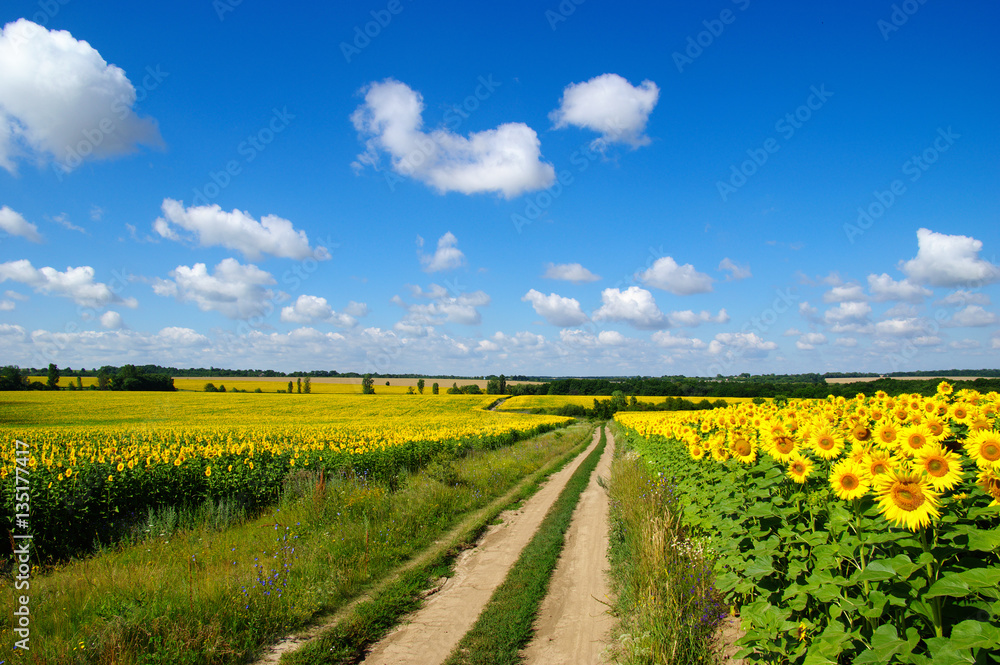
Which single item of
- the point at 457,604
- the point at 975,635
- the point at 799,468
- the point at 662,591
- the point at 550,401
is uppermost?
the point at 799,468

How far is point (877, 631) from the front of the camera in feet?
7.84

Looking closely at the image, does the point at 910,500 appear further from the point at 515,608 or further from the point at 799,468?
the point at 515,608

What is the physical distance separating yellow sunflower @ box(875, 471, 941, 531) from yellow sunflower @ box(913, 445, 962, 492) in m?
0.05

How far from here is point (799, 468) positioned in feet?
12.2

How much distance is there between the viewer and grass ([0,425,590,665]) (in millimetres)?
4734

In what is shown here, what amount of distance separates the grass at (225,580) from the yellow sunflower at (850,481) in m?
5.79

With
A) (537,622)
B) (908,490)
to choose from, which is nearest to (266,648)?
(537,622)

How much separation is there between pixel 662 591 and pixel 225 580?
5.38 meters

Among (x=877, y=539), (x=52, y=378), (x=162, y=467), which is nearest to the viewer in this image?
(x=877, y=539)

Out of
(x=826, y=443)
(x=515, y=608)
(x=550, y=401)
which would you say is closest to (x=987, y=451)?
(x=826, y=443)

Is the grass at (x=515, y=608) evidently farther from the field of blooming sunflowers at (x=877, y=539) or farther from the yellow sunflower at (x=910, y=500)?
the yellow sunflower at (x=910, y=500)

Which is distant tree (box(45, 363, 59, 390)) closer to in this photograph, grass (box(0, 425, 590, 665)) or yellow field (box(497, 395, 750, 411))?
yellow field (box(497, 395, 750, 411))

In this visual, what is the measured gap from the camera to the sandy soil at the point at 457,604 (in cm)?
504

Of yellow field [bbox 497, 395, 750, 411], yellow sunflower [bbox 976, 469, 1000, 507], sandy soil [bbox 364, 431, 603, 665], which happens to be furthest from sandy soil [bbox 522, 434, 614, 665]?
yellow field [bbox 497, 395, 750, 411]
